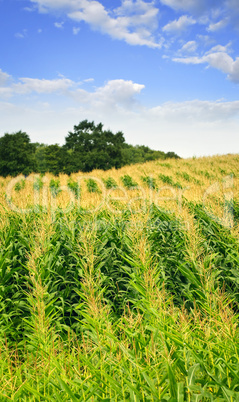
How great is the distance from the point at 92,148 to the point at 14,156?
12.3 meters

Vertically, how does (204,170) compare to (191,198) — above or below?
above

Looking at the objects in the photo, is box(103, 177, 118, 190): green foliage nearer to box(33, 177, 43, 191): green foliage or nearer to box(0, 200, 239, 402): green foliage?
box(33, 177, 43, 191): green foliage

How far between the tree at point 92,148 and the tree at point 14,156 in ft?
18.9

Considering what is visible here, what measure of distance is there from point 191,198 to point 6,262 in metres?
5.66

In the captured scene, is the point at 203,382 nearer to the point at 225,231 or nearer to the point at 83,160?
the point at 225,231

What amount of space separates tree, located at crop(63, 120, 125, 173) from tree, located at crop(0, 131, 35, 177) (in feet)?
18.9

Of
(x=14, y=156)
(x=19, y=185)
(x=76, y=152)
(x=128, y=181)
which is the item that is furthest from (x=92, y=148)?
(x=128, y=181)

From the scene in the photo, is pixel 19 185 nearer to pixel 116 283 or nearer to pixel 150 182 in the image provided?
pixel 150 182

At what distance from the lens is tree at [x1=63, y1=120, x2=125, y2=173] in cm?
3947

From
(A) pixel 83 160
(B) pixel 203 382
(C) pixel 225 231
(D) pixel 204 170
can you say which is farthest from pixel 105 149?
(B) pixel 203 382

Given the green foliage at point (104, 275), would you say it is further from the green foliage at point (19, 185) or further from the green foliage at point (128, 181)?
the green foliage at point (19, 185)

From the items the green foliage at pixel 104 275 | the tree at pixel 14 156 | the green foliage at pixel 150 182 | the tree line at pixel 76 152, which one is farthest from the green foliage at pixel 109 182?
the tree at pixel 14 156

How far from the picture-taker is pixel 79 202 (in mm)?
8422

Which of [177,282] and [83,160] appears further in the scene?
[83,160]
